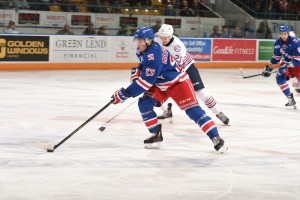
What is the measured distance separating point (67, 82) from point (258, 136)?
6.76m

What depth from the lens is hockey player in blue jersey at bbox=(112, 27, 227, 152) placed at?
6531 millimetres

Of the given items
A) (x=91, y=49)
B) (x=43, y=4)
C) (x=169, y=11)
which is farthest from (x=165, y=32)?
(x=169, y=11)

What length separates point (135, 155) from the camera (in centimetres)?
670

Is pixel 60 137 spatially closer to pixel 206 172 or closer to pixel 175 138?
pixel 175 138

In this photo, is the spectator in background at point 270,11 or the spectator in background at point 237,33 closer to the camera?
the spectator in background at point 237,33

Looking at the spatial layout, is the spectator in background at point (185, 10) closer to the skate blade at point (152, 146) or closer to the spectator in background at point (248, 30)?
the spectator in background at point (248, 30)

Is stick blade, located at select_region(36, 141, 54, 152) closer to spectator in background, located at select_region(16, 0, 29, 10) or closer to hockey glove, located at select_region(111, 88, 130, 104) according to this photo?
hockey glove, located at select_region(111, 88, 130, 104)

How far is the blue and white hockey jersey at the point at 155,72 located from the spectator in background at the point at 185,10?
45.7 feet

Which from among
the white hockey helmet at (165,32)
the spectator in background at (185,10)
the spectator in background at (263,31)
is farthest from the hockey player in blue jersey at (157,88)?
the spectator in background at (263,31)

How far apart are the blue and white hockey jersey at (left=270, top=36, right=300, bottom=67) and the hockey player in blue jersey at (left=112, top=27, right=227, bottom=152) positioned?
4.64 metres

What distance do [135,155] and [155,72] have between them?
0.78 meters

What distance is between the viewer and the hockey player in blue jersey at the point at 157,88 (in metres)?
6.53

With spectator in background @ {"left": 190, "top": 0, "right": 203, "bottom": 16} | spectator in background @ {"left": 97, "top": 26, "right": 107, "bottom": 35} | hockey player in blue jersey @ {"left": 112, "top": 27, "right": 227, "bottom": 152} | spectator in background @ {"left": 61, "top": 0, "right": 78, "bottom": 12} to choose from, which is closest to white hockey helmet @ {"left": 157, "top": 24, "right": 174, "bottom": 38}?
hockey player in blue jersey @ {"left": 112, "top": 27, "right": 227, "bottom": 152}

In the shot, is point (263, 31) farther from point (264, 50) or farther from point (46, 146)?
point (46, 146)
